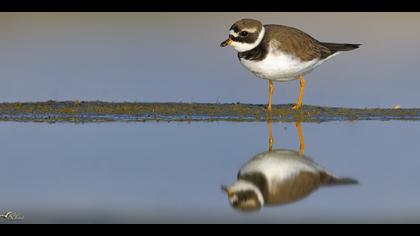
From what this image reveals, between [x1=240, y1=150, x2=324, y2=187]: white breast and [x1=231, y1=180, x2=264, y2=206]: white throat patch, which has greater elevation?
[x1=240, y1=150, x2=324, y2=187]: white breast

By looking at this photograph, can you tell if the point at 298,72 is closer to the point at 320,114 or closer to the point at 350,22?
the point at 320,114

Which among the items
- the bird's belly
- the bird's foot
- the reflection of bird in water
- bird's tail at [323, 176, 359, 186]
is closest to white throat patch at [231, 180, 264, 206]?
the reflection of bird in water

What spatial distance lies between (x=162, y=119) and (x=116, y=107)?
0.86 metres

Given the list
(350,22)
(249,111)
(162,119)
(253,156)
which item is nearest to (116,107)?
(162,119)

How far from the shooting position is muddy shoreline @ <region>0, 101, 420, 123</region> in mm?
10311

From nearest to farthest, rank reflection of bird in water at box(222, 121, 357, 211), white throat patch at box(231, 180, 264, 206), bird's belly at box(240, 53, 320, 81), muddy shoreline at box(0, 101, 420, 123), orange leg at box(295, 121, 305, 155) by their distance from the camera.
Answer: reflection of bird in water at box(222, 121, 357, 211)
white throat patch at box(231, 180, 264, 206)
orange leg at box(295, 121, 305, 155)
muddy shoreline at box(0, 101, 420, 123)
bird's belly at box(240, 53, 320, 81)

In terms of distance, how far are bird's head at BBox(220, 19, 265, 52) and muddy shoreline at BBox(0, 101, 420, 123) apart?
0.81 m

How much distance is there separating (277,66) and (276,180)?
341cm

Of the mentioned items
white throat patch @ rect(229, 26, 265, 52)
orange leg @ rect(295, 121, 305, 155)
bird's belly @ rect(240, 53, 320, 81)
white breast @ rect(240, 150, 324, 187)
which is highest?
white throat patch @ rect(229, 26, 265, 52)

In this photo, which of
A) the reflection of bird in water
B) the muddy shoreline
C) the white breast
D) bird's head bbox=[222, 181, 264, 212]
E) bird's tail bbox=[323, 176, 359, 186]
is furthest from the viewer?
the muddy shoreline

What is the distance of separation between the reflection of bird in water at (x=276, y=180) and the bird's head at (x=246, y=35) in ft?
8.57

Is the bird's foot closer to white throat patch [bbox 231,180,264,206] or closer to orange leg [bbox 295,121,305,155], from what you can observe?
orange leg [bbox 295,121,305,155]

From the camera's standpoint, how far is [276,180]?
290 inches

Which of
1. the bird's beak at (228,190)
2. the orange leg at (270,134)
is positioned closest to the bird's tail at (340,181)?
the bird's beak at (228,190)
